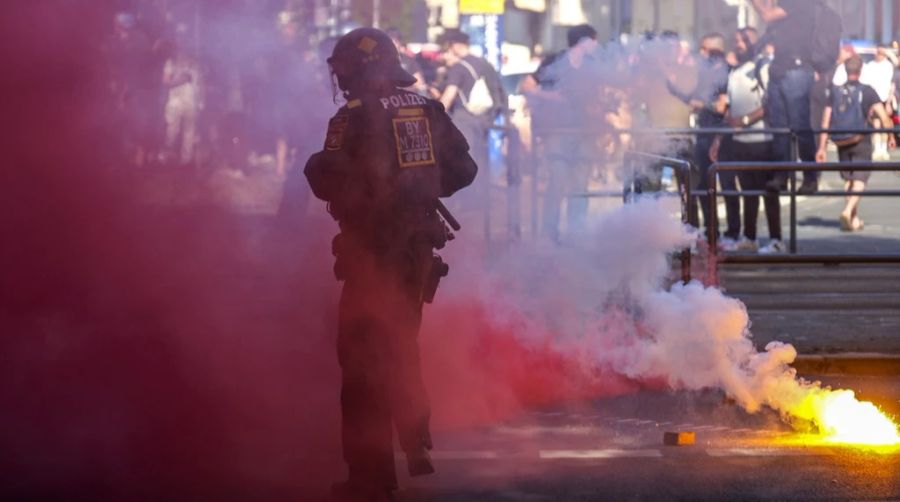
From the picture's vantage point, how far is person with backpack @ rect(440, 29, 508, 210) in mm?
12125

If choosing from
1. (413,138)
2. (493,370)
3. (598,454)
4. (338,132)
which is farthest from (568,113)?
(338,132)

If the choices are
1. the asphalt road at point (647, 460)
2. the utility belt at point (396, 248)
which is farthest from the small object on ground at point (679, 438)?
the utility belt at point (396, 248)

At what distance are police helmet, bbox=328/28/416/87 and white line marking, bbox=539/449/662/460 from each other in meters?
1.67

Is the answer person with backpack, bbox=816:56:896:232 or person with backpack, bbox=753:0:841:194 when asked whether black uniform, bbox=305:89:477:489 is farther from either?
person with backpack, bbox=816:56:896:232

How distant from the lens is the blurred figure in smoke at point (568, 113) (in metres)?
10.2

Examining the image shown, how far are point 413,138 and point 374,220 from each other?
31 centimetres

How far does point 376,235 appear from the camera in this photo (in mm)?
5836

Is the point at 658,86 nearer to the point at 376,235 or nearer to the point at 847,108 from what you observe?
the point at 376,235

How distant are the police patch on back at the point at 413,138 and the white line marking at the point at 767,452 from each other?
1746mm

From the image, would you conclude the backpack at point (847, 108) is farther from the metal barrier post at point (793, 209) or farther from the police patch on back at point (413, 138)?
the police patch on back at point (413, 138)

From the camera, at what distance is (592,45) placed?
10398mm

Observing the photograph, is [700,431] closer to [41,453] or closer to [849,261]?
[41,453]

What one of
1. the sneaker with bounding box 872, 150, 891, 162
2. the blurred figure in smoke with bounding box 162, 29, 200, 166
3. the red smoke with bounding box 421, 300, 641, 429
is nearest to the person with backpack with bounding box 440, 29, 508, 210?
the red smoke with bounding box 421, 300, 641, 429

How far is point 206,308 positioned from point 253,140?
0.77 metres
